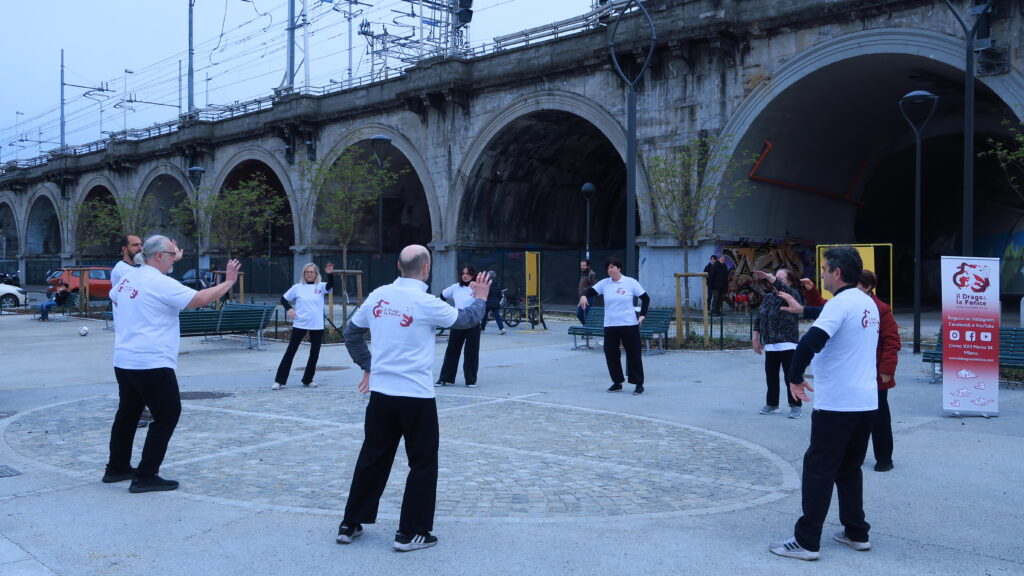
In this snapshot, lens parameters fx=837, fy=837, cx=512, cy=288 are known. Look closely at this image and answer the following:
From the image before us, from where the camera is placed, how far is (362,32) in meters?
54.3

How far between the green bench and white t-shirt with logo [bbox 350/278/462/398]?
12259mm

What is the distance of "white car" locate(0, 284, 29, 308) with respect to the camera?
32716 millimetres

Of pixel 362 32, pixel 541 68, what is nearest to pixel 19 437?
pixel 541 68

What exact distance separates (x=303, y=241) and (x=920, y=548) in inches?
1386

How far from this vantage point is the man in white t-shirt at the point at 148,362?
20.0ft

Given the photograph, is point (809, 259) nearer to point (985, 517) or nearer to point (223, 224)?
point (223, 224)

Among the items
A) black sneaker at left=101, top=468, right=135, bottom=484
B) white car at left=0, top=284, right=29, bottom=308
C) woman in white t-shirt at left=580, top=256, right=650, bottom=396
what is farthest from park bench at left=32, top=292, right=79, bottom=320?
black sneaker at left=101, top=468, right=135, bottom=484

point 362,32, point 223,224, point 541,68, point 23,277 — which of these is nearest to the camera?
point 541,68

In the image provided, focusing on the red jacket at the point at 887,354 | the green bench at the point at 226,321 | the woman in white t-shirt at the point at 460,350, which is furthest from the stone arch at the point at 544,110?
the red jacket at the point at 887,354

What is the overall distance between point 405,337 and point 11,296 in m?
33.9

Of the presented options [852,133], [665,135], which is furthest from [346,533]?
[852,133]

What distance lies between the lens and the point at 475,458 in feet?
23.6

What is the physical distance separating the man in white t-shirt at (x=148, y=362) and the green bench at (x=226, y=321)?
10197 mm

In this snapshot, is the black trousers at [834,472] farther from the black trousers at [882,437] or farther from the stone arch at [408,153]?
the stone arch at [408,153]
